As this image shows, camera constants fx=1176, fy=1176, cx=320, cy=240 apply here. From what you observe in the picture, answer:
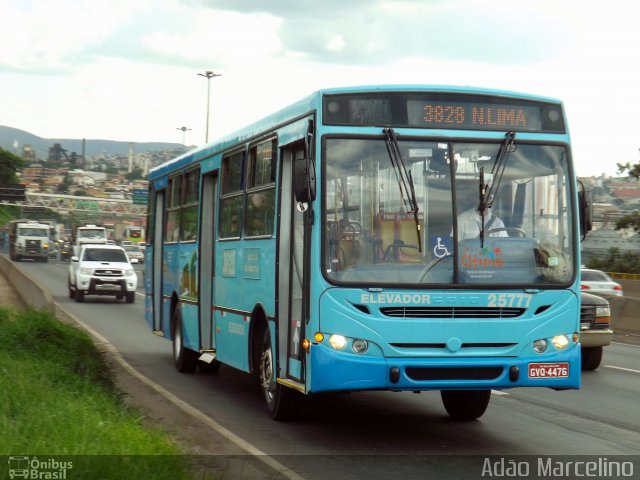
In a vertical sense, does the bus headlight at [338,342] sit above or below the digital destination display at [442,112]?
below

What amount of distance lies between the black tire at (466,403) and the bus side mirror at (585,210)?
86.3 inches

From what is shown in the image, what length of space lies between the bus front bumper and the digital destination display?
1996 millimetres

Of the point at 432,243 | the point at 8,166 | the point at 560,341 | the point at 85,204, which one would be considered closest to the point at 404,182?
the point at 432,243

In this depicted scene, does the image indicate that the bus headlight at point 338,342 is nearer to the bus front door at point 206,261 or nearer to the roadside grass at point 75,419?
the roadside grass at point 75,419

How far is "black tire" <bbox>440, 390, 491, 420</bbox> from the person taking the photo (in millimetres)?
11750

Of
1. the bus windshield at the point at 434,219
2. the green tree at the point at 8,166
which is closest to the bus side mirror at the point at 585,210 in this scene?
the bus windshield at the point at 434,219

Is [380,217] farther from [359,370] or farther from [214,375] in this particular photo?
[214,375]

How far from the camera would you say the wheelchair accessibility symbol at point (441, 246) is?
9836 mm

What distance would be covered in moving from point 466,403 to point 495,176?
9.43 feet

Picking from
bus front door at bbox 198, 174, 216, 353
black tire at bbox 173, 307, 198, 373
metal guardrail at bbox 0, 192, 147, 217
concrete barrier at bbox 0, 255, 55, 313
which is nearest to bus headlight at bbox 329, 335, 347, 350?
bus front door at bbox 198, 174, 216, 353

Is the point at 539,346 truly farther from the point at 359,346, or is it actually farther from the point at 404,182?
the point at 404,182

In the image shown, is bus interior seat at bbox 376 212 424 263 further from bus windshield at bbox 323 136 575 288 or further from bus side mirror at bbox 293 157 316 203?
bus side mirror at bbox 293 157 316 203

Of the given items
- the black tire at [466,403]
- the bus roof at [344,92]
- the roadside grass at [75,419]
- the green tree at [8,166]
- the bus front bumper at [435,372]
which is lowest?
the black tire at [466,403]

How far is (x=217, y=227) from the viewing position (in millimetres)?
14141
